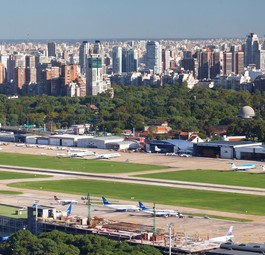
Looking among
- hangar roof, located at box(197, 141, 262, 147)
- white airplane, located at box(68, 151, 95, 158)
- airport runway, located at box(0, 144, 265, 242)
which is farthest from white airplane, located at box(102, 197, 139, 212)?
white airplane, located at box(68, 151, 95, 158)

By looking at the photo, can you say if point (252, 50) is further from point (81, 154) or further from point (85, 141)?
point (81, 154)

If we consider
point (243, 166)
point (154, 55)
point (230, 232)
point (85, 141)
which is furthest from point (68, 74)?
point (230, 232)

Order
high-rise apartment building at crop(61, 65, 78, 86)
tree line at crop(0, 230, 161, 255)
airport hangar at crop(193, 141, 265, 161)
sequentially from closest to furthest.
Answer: tree line at crop(0, 230, 161, 255) → airport hangar at crop(193, 141, 265, 161) → high-rise apartment building at crop(61, 65, 78, 86)

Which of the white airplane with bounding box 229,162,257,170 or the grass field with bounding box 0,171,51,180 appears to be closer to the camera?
the grass field with bounding box 0,171,51,180

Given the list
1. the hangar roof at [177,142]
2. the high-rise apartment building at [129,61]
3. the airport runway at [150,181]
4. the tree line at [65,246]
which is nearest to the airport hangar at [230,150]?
the hangar roof at [177,142]

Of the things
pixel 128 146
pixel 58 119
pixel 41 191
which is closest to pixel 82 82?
pixel 58 119

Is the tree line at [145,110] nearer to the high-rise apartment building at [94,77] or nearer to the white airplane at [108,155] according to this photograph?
the high-rise apartment building at [94,77]

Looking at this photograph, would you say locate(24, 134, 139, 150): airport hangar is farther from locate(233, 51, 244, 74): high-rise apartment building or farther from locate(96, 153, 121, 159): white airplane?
locate(233, 51, 244, 74): high-rise apartment building
